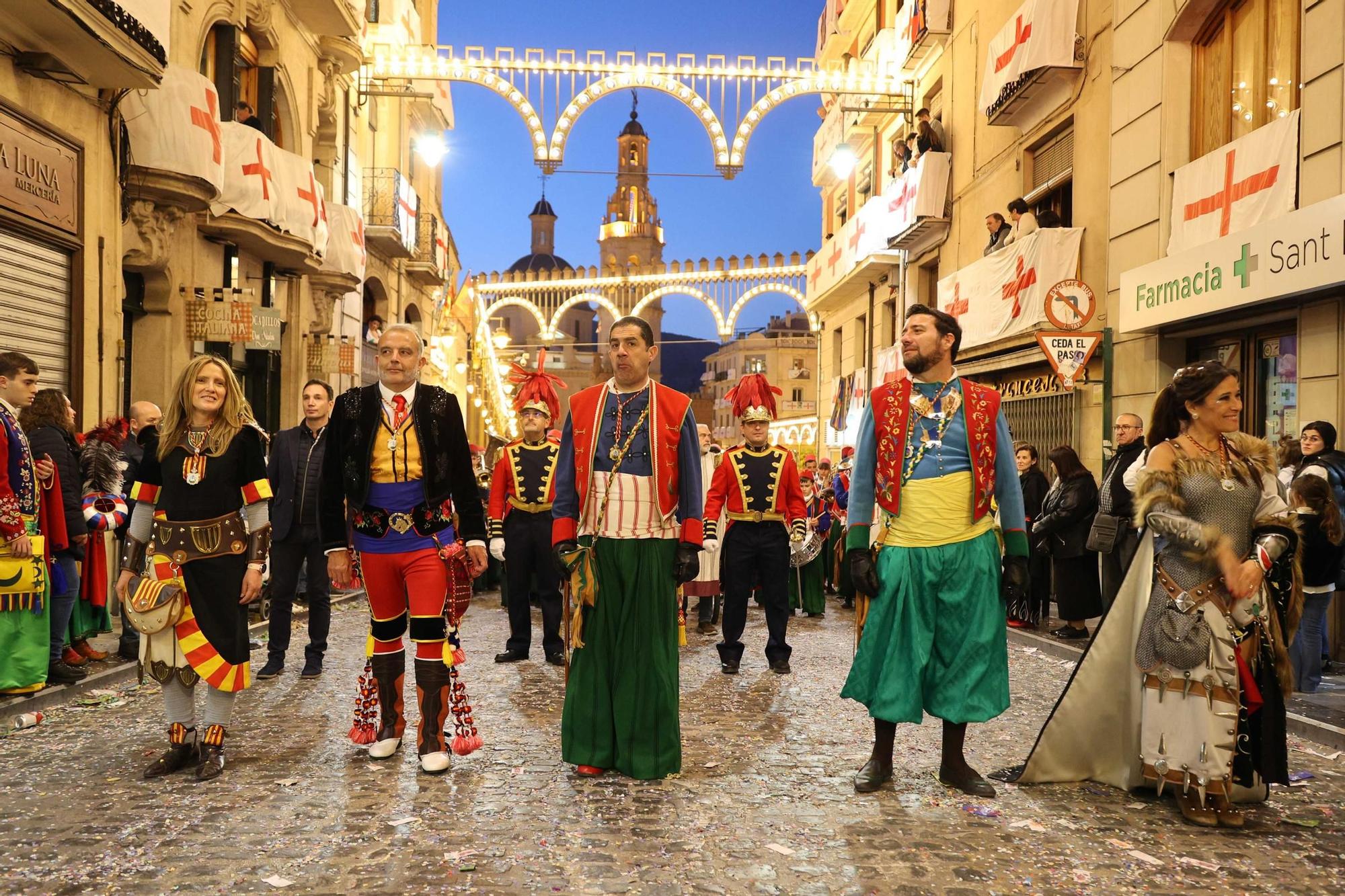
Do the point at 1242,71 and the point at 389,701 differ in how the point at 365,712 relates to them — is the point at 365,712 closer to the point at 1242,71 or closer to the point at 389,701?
the point at 389,701

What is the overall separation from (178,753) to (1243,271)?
8.83m

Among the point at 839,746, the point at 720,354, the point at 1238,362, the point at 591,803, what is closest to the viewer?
the point at 591,803

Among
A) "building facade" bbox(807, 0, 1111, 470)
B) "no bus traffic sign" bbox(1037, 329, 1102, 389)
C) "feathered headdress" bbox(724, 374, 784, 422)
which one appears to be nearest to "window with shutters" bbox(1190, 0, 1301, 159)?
"building facade" bbox(807, 0, 1111, 470)

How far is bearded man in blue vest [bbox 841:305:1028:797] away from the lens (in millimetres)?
5254

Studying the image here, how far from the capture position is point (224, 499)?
5617 mm

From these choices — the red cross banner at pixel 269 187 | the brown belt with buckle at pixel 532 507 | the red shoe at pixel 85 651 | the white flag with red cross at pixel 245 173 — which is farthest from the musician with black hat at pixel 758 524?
the white flag with red cross at pixel 245 173

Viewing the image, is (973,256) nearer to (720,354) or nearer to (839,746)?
(839,746)

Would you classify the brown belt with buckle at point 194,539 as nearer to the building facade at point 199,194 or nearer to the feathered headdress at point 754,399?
the feathered headdress at point 754,399

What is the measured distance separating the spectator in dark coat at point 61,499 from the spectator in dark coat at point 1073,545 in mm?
7951

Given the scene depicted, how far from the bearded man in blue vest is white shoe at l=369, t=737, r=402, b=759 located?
2309mm

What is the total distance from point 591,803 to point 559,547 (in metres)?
1.26

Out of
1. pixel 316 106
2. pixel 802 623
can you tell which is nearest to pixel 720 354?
pixel 316 106

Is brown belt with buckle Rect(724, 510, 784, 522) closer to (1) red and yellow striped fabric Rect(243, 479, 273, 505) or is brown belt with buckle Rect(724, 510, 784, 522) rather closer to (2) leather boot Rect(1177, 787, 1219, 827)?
(1) red and yellow striped fabric Rect(243, 479, 273, 505)

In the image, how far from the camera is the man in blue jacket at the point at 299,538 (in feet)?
27.1
